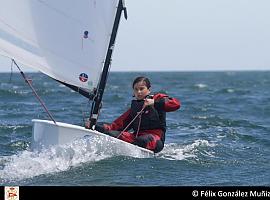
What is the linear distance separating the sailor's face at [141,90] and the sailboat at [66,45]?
0.49 m

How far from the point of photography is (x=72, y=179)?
22.2ft

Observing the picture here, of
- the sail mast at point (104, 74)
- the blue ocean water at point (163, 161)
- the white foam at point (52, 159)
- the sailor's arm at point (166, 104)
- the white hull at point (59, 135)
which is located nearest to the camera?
the blue ocean water at point (163, 161)

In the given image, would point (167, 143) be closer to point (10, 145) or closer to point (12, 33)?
point (10, 145)

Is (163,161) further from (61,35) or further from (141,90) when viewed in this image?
(61,35)

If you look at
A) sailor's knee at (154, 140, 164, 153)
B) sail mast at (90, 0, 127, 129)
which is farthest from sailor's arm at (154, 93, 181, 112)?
sail mast at (90, 0, 127, 129)

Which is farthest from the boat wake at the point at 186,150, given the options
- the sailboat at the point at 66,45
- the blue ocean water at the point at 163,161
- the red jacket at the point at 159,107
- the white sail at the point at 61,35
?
the white sail at the point at 61,35

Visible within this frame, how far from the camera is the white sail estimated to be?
6.91m

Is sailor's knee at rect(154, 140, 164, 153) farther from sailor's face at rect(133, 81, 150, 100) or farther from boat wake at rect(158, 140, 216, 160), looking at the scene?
sailor's face at rect(133, 81, 150, 100)

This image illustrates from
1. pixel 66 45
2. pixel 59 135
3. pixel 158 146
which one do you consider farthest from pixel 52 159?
pixel 158 146

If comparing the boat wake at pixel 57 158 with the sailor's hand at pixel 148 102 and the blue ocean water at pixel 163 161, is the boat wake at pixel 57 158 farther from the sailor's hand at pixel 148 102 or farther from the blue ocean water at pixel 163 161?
the sailor's hand at pixel 148 102

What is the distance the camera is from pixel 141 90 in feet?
27.2

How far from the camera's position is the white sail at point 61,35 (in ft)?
22.7

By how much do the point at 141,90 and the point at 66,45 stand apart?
1.32 meters

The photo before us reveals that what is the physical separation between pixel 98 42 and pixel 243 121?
7.02m
